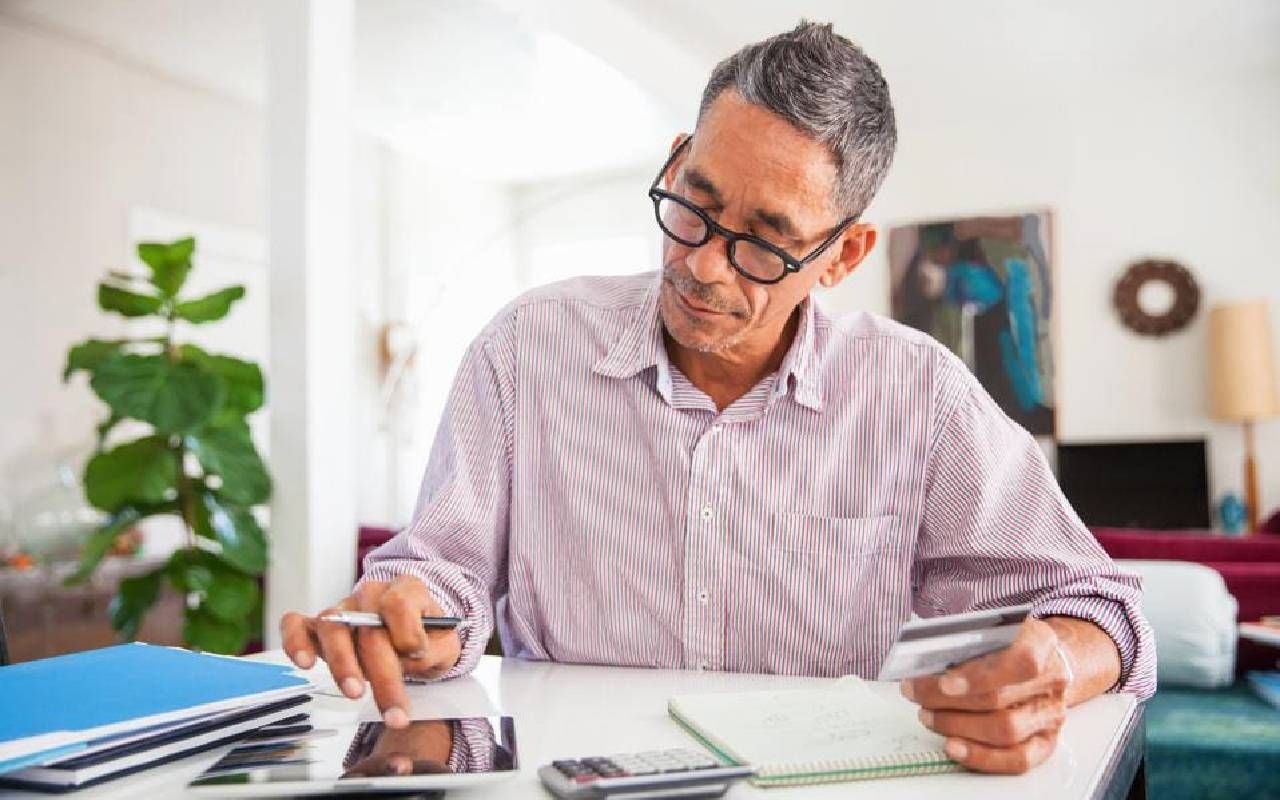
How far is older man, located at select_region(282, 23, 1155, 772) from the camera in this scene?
1.23 metres

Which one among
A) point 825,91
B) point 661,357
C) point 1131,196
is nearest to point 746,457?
point 661,357

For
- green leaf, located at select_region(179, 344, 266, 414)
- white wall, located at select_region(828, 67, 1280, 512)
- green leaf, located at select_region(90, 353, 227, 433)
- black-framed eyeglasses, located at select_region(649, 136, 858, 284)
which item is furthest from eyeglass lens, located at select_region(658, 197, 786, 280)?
white wall, located at select_region(828, 67, 1280, 512)

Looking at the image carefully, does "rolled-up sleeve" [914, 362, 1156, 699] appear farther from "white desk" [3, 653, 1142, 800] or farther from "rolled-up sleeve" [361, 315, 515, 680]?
"rolled-up sleeve" [361, 315, 515, 680]

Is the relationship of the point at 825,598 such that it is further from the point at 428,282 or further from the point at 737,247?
the point at 428,282

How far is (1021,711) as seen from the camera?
804 millimetres

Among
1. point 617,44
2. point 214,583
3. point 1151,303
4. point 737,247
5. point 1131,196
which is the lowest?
point 214,583

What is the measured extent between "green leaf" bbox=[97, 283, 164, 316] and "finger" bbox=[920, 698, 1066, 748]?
8.43 feet

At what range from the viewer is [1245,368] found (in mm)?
5273

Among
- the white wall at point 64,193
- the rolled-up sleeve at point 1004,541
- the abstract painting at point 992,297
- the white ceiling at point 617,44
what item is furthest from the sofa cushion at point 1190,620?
the white wall at point 64,193

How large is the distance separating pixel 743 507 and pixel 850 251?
0.38 metres

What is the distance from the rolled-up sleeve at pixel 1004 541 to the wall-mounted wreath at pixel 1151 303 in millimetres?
4976

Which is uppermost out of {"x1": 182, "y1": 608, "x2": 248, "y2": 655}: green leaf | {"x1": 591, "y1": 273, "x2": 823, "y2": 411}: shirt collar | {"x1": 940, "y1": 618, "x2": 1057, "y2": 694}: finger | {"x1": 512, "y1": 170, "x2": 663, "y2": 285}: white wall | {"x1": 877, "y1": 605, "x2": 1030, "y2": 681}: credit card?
{"x1": 512, "y1": 170, "x2": 663, "y2": 285}: white wall

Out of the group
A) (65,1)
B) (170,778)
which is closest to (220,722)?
(170,778)

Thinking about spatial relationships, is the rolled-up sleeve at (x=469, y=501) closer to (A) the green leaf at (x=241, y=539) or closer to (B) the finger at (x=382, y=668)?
(B) the finger at (x=382, y=668)
